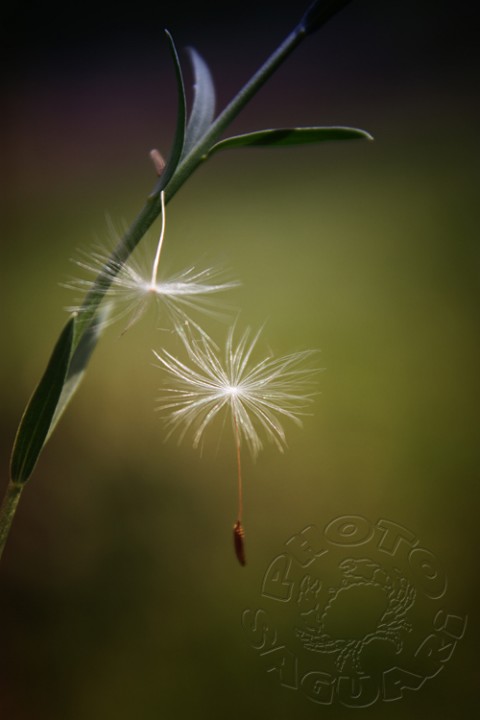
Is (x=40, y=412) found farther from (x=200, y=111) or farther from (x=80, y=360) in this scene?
(x=200, y=111)

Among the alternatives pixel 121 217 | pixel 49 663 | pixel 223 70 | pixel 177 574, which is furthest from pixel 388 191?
pixel 49 663

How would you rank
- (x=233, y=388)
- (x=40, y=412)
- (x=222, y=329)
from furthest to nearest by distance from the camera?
1. (x=222, y=329)
2. (x=233, y=388)
3. (x=40, y=412)

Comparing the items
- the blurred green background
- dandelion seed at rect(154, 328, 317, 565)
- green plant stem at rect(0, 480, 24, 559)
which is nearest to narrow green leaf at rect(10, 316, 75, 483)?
green plant stem at rect(0, 480, 24, 559)

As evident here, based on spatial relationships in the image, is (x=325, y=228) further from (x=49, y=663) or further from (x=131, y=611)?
(x=49, y=663)

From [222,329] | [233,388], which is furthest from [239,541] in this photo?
[222,329]

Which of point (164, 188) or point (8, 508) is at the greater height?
point (164, 188)

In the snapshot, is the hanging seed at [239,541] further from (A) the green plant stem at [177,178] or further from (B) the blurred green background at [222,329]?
(B) the blurred green background at [222,329]
